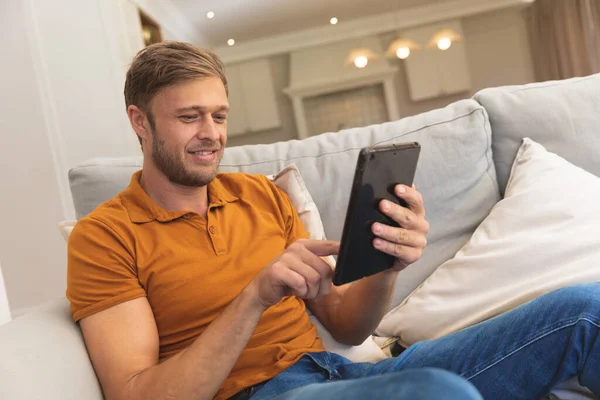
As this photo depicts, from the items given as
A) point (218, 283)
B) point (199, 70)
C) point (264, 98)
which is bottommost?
point (218, 283)

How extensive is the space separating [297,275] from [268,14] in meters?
6.22

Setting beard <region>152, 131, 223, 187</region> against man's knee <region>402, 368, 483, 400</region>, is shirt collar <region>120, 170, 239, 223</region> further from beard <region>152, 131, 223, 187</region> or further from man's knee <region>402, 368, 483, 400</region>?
man's knee <region>402, 368, 483, 400</region>

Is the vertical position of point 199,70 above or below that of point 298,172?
above

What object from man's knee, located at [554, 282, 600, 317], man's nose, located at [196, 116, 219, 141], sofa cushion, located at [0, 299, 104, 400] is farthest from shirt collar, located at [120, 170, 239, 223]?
man's knee, located at [554, 282, 600, 317]

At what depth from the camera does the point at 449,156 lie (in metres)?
1.35

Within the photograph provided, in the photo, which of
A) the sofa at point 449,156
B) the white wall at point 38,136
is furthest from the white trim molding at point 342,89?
the sofa at point 449,156

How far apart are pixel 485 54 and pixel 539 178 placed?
6342mm

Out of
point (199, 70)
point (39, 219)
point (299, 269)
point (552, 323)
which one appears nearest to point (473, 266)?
point (552, 323)

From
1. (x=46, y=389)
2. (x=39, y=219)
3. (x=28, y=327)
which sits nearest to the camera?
(x=46, y=389)

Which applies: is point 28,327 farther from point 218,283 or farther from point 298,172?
point 298,172

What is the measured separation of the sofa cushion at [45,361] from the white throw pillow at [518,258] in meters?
0.62

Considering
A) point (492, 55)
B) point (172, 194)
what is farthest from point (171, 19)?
point (172, 194)

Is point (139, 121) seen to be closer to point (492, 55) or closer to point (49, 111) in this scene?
point (49, 111)

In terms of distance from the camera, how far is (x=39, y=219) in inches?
137
